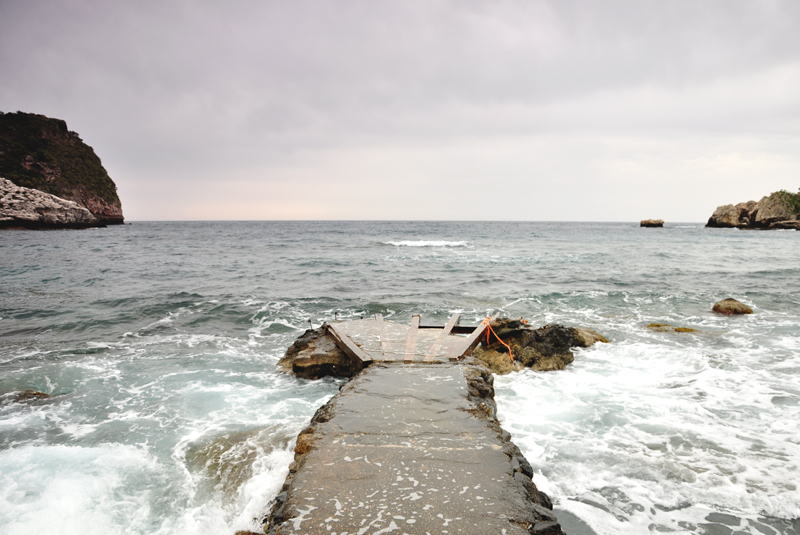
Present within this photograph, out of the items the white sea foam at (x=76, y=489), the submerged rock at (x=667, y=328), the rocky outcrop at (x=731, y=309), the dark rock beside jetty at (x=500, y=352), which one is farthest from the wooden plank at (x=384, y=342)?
the rocky outcrop at (x=731, y=309)

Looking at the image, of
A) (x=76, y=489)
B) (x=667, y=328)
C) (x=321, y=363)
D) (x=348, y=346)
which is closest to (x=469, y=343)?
(x=348, y=346)

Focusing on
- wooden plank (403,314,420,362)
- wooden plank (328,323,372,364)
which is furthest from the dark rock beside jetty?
wooden plank (403,314,420,362)

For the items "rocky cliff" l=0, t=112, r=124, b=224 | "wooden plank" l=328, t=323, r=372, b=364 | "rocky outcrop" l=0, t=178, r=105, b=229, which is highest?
"rocky cliff" l=0, t=112, r=124, b=224

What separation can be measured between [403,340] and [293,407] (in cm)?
236

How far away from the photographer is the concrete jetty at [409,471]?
8.91 ft

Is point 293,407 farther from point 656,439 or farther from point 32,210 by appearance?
point 32,210

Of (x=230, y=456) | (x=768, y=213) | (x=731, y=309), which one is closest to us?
(x=230, y=456)

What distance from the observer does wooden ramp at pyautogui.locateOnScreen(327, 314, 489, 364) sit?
6586 millimetres

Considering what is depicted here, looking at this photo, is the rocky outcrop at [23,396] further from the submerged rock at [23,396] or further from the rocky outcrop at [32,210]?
the rocky outcrop at [32,210]

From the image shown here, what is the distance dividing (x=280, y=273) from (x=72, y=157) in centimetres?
7702

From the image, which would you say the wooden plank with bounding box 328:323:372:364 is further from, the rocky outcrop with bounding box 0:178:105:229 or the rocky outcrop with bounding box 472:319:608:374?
the rocky outcrop with bounding box 0:178:105:229

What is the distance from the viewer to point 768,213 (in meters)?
63.9

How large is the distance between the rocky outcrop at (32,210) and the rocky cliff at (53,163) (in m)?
7.22

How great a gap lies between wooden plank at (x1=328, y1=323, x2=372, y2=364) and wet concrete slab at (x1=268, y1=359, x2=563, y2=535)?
159 centimetres
